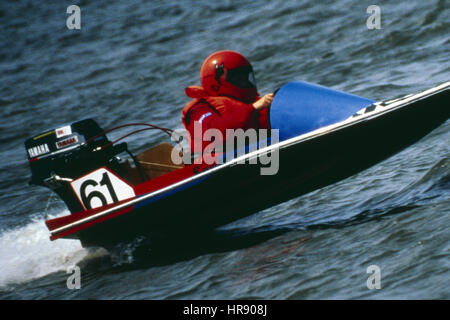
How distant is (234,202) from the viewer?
5656 mm

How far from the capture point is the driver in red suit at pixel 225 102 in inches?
219

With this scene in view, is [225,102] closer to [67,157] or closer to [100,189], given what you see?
[100,189]

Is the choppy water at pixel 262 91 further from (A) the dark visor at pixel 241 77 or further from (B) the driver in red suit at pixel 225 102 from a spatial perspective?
(A) the dark visor at pixel 241 77

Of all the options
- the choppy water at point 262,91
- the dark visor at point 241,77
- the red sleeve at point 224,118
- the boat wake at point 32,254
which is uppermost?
the dark visor at point 241,77

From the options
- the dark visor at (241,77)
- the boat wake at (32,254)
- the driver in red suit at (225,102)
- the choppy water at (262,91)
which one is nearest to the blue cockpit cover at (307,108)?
the driver in red suit at (225,102)

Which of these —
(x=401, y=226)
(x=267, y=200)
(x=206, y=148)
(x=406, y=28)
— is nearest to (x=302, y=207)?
(x=267, y=200)

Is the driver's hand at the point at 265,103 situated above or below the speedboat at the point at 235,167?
above

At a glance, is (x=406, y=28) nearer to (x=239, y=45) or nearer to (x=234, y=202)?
(x=239, y=45)

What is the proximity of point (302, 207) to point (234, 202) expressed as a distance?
2.61 ft

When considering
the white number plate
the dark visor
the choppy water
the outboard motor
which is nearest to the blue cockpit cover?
the dark visor

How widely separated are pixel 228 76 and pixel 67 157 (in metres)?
1.43

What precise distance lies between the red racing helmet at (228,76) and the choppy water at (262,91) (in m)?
1.10

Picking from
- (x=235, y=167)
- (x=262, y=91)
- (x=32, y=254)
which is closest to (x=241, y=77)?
(x=235, y=167)

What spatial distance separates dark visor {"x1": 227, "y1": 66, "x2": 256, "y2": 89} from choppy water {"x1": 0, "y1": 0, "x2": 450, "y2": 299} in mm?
1127
